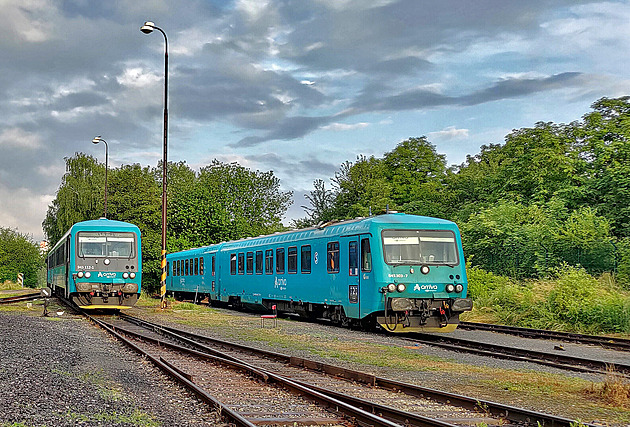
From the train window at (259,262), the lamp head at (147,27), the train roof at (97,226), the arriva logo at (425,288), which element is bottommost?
the arriva logo at (425,288)

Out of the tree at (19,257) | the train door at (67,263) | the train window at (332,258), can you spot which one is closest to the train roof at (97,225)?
the train door at (67,263)

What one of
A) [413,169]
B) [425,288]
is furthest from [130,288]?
[413,169]

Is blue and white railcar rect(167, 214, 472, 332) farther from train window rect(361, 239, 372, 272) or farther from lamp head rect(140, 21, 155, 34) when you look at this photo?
lamp head rect(140, 21, 155, 34)

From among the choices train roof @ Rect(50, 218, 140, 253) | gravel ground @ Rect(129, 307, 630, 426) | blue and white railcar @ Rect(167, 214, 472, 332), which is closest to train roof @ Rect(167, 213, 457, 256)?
blue and white railcar @ Rect(167, 214, 472, 332)

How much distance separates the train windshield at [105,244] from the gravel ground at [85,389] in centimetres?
1057

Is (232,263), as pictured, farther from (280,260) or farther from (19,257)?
(19,257)

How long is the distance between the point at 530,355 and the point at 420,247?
523 cm

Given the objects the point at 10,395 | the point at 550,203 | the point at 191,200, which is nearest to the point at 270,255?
the point at 550,203

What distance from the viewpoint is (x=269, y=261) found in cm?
2731

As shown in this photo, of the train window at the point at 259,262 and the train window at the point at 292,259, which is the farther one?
the train window at the point at 259,262

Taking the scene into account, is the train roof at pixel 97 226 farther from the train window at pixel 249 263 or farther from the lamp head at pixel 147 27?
the lamp head at pixel 147 27

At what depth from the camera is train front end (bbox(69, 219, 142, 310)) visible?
2631cm

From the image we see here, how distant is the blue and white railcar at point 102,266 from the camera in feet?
86.3

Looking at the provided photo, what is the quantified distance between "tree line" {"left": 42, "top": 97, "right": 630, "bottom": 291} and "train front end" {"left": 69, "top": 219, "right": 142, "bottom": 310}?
10.6 meters
